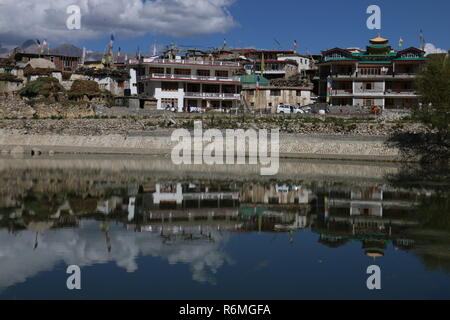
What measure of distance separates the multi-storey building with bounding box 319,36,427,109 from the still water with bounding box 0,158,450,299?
1548 inches

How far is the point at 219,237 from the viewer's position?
25156mm

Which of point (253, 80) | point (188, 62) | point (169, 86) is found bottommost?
point (169, 86)

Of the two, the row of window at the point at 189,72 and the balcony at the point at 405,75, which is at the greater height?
the row of window at the point at 189,72

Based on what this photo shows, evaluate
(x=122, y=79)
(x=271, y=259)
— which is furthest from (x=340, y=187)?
(x=122, y=79)

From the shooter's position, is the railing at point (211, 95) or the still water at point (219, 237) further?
the railing at point (211, 95)

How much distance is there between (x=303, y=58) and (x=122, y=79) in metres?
32.2

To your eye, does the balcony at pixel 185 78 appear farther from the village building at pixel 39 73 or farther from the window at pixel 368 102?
the window at pixel 368 102

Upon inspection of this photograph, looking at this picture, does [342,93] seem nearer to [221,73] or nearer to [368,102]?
[368,102]

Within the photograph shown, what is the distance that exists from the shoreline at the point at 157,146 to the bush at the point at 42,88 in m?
13.0

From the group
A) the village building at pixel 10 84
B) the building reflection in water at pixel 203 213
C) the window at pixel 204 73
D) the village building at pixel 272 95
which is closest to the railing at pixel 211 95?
the window at pixel 204 73

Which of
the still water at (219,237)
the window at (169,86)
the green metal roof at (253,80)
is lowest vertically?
the still water at (219,237)

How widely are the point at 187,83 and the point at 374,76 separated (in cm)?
2516

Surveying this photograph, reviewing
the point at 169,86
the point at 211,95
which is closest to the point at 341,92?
the point at 211,95

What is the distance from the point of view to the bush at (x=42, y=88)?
79.9 meters
